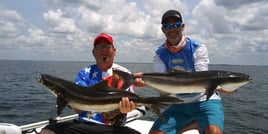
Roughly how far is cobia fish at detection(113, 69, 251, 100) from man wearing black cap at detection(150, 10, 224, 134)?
559mm

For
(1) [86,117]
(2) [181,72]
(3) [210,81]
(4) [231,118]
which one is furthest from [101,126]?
(4) [231,118]

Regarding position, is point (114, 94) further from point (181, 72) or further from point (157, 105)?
point (181, 72)

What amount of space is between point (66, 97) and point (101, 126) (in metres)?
1.08

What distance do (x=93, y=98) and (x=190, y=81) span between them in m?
1.91

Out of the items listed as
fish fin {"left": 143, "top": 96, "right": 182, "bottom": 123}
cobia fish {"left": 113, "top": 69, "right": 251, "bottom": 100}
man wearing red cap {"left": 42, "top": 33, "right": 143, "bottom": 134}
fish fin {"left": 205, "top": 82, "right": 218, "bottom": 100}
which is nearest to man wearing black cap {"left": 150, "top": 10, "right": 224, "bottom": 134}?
cobia fish {"left": 113, "top": 69, "right": 251, "bottom": 100}

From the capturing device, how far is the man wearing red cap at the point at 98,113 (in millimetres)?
5820

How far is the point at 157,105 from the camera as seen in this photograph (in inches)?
206

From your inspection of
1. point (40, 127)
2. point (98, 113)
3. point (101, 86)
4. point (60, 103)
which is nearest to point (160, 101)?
point (101, 86)

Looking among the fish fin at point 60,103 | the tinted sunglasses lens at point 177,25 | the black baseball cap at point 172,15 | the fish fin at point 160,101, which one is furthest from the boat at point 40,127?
the fish fin at point 160,101

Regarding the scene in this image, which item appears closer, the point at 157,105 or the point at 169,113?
the point at 157,105

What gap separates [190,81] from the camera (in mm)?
5848

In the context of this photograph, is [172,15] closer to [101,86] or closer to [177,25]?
[177,25]

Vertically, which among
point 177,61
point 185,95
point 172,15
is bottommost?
point 185,95

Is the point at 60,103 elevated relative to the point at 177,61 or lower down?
lower down
